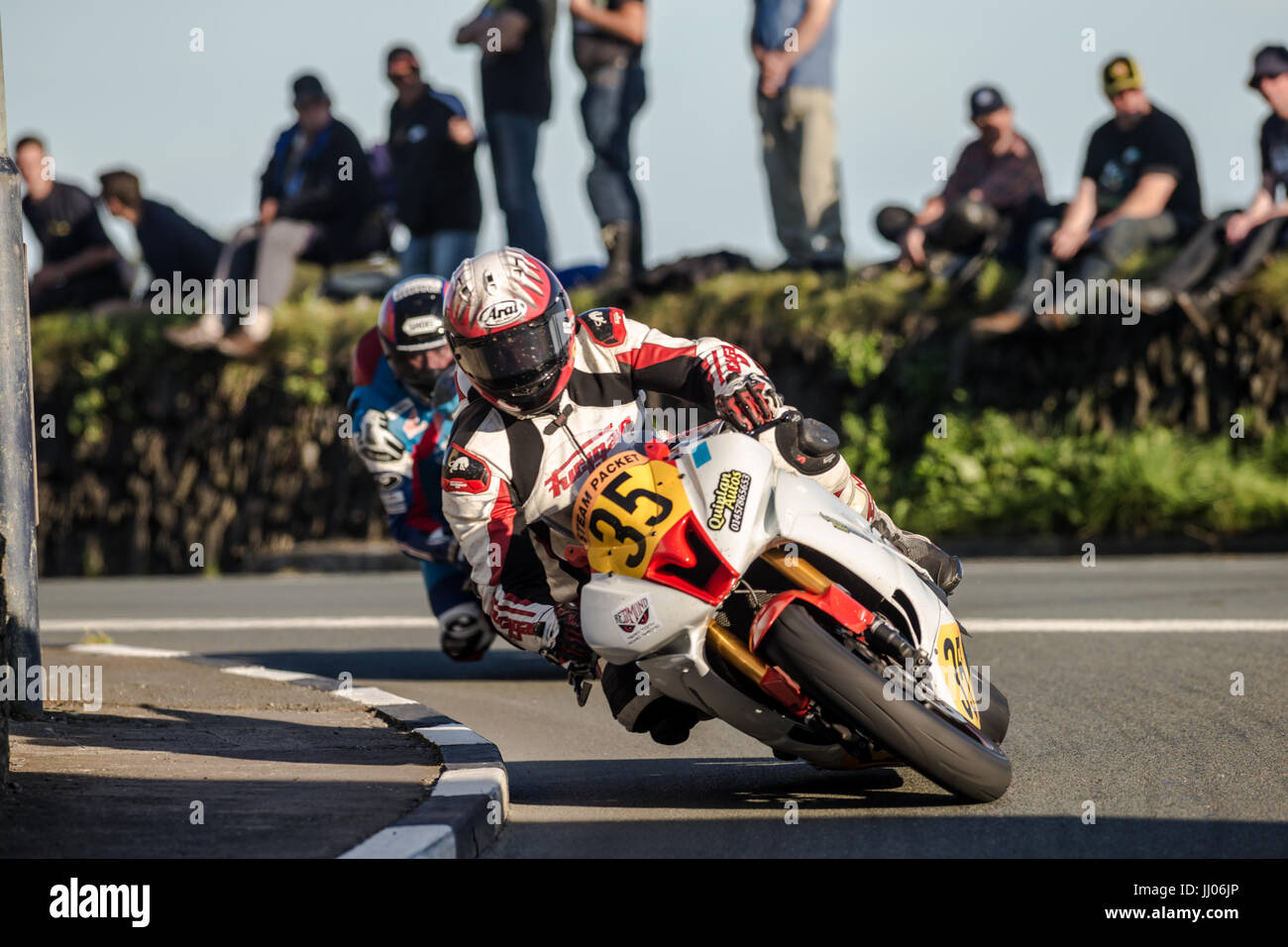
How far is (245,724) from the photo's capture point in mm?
6793

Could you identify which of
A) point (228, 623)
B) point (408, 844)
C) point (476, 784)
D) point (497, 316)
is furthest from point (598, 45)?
point (408, 844)

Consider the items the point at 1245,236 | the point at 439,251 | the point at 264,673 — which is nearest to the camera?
the point at 264,673

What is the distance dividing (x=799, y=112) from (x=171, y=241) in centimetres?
631

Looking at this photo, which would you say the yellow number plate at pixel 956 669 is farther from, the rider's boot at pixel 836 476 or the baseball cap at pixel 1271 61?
the baseball cap at pixel 1271 61

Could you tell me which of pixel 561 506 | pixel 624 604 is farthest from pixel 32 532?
pixel 624 604

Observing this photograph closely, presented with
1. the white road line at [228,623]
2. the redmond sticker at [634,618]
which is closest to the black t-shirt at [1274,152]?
the white road line at [228,623]

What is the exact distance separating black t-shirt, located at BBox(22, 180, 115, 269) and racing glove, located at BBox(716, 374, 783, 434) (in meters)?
12.9

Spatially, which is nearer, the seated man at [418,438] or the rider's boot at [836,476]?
the rider's boot at [836,476]

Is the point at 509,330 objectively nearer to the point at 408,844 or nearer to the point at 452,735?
the point at 452,735

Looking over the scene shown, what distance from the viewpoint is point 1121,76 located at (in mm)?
12508

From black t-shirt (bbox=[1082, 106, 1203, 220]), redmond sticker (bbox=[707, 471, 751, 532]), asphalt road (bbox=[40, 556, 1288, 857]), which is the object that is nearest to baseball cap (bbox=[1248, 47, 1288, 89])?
black t-shirt (bbox=[1082, 106, 1203, 220])

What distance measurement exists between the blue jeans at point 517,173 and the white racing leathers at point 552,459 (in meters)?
7.91

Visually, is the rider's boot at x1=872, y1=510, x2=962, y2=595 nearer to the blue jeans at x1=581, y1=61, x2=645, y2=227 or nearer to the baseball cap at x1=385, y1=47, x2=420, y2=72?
the blue jeans at x1=581, y1=61, x2=645, y2=227

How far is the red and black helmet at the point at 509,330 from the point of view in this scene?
5746 millimetres
